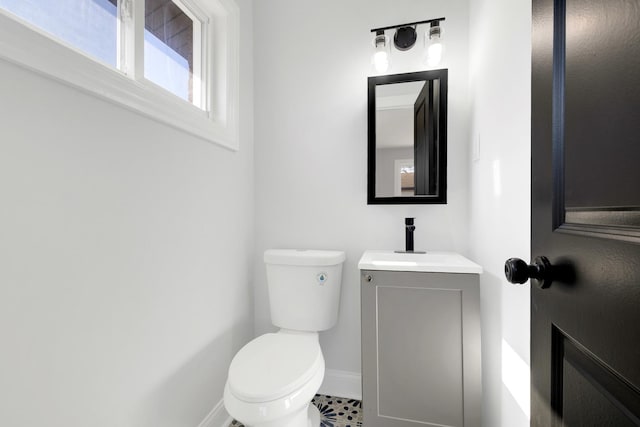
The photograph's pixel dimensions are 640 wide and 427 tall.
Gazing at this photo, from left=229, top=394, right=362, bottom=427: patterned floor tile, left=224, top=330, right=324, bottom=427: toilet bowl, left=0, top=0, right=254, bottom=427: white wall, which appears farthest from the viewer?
left=229, top=394, right=362, bottom=427: patterned floor tile

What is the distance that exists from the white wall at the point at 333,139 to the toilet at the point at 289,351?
0.72ft

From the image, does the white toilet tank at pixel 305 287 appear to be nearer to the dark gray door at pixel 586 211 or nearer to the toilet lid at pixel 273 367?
the toilet lid at pixel 273 367

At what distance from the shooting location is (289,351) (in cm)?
125

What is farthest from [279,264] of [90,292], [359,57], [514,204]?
[359,57]

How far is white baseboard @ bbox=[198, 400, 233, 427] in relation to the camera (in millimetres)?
1353

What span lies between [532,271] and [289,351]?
40.2 inches

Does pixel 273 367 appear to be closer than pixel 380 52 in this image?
Yes

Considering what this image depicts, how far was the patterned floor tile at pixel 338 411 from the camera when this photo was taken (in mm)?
1467

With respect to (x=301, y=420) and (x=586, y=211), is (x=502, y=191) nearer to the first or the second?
(x=586, y=211)

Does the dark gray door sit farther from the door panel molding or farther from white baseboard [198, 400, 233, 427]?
white baseboard [198, 400, 233, 427]

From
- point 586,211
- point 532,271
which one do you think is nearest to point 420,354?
point 532,271

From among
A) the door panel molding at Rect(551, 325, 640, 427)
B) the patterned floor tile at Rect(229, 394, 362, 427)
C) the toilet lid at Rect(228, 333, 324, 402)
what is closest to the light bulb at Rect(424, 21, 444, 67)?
the door panel molding at Rect(551, 325, 640, 427)

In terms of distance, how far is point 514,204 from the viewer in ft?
3.08

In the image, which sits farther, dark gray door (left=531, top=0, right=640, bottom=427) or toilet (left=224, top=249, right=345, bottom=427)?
toilet (left=224, top=249, right=345, bottom=427)
